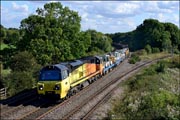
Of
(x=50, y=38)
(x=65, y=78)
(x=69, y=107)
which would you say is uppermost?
(x=50, y=38)

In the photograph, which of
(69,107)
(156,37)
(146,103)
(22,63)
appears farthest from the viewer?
(156,37)

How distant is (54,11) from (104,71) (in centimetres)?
1368

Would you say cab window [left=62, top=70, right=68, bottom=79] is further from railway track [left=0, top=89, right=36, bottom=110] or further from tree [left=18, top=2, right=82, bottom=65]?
tree [left=18, top=2, right=82, bottom=65]

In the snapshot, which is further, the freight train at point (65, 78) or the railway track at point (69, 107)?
the freight train at point (65, 78)

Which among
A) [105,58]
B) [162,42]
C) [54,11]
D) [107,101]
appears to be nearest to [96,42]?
[162,42]

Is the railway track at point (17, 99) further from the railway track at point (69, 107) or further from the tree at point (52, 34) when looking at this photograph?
the tree at point (52, 34)

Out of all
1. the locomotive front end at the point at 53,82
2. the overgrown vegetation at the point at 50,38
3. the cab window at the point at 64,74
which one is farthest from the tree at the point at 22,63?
the locomotive front end at the point at 53,82

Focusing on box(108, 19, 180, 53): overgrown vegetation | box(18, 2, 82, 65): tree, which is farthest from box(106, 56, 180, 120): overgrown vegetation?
box(108, 19, 180, 53): overgrown vegetation

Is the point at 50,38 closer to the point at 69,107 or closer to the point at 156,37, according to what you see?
the point at 69,107

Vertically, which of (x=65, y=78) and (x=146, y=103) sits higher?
(x=65, y=78)

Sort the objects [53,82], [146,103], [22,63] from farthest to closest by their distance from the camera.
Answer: [22,63] < [146,103] < [53,82]

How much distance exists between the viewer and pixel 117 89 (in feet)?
123

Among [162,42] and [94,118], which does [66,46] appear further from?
[162,42]

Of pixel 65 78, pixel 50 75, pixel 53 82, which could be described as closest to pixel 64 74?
pixel 65 78
